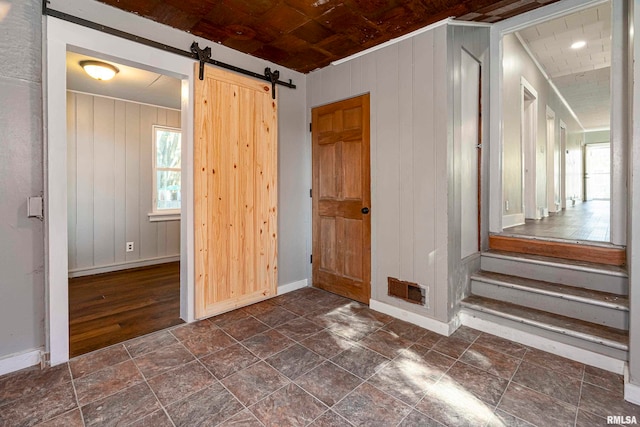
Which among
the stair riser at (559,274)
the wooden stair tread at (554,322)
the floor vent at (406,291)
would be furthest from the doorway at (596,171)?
the floor vent at (406,291)

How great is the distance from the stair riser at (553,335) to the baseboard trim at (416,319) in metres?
0.23

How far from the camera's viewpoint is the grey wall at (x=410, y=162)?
254cm

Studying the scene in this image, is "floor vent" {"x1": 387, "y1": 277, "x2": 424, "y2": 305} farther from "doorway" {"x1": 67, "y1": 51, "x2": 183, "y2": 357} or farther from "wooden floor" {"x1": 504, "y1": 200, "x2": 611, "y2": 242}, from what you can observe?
"doorway" {"x1": 67, "y1": 51, "x2": 183, "y2": 357}

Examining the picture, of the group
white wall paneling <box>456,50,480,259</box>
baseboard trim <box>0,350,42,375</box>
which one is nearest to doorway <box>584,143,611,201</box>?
white wall paneling <box>456,50,480,259</box>

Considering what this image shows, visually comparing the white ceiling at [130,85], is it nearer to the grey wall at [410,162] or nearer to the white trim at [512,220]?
the grey wall at [410,162]

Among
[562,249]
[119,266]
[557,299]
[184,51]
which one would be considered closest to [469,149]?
[562,249]

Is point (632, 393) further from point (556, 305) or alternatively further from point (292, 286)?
point (292, 286)

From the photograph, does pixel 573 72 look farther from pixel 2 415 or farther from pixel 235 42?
pixel 2 415

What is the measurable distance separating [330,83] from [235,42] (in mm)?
1098

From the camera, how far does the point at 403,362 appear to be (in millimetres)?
2102

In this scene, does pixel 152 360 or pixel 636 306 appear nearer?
pixel 636 306

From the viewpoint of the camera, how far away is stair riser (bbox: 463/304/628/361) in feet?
6.43

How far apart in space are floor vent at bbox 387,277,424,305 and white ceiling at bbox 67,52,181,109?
137 inches

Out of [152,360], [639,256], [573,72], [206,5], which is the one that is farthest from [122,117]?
[573,72]
